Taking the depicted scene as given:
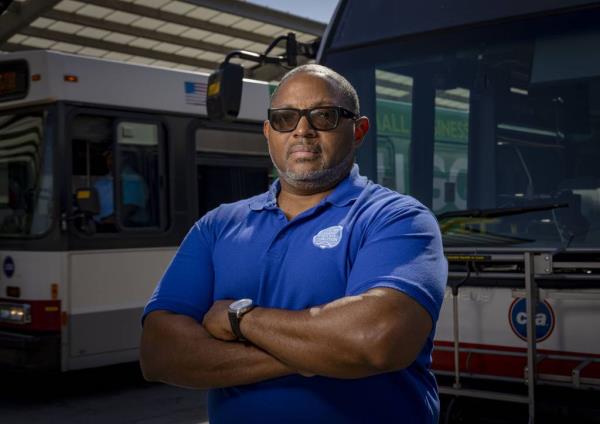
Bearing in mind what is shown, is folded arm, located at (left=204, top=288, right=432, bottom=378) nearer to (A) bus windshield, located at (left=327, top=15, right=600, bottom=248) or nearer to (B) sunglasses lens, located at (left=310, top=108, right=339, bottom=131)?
(B) sunglasses lens, located at (left=310, top=108, right=339, bottom=131)

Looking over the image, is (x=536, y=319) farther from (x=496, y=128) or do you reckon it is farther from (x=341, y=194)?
(x=341, y=194)

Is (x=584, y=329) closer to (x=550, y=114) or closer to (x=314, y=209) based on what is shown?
(x=550, y=114)

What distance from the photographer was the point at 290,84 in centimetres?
250

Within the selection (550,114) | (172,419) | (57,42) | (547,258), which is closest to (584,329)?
(547,258)

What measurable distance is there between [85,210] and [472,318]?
4237 mm

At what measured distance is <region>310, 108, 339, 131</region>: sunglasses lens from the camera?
8.00 ft

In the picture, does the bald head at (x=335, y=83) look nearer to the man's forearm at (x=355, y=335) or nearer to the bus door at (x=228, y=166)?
the man's forearm at (x=355, y=335)

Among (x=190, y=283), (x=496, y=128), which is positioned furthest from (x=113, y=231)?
(x=190, y=283)

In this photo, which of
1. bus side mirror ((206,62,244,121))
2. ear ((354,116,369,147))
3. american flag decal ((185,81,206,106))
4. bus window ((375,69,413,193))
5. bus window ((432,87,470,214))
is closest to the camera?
ear ((354,116,369,147))

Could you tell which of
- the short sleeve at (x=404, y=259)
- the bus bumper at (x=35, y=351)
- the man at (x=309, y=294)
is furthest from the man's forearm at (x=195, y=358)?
the bus bumper at (x=35, y=351)

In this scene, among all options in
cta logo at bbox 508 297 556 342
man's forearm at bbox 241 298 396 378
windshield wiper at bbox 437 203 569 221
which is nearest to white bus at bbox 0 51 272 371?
windshield wiper at bbox 437 203 569 221

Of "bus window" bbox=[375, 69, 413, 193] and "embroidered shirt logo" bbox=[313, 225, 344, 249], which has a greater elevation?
"bus window" bbox=[375, 69, 413, 193]

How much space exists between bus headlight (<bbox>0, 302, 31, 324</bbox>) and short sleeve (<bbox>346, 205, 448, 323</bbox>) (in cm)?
572

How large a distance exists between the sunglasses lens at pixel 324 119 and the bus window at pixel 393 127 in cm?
242
